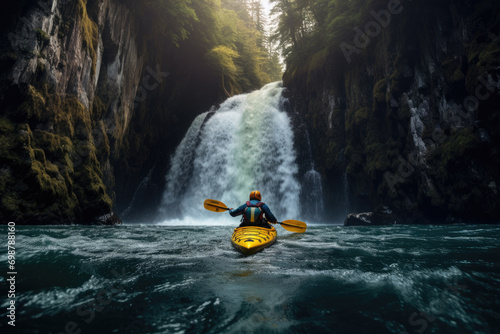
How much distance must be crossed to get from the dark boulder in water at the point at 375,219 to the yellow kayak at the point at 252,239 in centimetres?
751

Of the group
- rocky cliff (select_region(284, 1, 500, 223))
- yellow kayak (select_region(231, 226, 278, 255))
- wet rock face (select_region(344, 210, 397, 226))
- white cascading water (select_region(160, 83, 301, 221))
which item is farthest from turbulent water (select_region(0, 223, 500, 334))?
white cascading water (select_region(160, 83, 301, 221))

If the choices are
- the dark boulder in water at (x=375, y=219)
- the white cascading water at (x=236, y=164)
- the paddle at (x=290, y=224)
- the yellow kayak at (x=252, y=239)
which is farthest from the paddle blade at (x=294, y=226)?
the white cascading water at (x=236, y=164)

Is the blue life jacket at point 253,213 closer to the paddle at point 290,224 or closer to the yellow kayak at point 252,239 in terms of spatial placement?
the yellow kayak at point 252,239

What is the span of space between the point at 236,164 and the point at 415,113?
9.68 metres

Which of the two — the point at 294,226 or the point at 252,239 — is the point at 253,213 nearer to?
the point at 252,239

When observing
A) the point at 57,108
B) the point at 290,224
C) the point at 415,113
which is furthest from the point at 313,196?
the point at 57,108

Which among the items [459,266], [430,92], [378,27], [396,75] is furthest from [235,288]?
[378,27]

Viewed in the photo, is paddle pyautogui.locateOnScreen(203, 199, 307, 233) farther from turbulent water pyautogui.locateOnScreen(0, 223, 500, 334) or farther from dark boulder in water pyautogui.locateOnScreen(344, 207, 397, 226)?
dark boulder in water pyautogui.locateOnScreen(344, 207, 397, 226)

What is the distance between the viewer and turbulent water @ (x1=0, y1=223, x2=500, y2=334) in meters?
2.12

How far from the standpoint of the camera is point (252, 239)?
4945mm

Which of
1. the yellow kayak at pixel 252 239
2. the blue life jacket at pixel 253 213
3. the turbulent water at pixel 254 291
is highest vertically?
the blue life jacket at pixel 253 213

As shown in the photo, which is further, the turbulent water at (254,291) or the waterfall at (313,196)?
the waterfall at (313,196)

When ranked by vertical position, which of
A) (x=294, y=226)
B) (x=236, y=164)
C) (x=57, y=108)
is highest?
(x=57, y=108)

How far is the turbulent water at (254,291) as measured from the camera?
212cm
